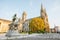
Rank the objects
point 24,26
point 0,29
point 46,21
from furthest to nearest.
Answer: point 24,26
point 46,21
point 0,29

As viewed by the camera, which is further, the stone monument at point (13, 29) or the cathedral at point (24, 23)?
the cathedral at point (24, 23)

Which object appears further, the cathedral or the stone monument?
the cathedral

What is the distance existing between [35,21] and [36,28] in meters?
3.40

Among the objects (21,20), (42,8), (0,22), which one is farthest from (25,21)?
(0,22)

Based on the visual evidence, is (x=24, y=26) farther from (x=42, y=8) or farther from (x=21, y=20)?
(x=42, y=8)

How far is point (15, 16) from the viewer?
2736 centimetres

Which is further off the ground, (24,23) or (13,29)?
(24,23)

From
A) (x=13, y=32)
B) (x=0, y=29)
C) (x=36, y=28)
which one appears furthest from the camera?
(x=0, y=29)

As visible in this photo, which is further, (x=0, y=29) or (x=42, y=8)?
(x=42, y=8)

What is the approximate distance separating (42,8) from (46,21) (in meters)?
9.68

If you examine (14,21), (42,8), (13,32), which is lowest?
(13,32)

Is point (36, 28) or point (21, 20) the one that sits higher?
point (21, 20)

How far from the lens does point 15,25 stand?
89.3 feet

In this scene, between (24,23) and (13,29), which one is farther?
(24,23)
